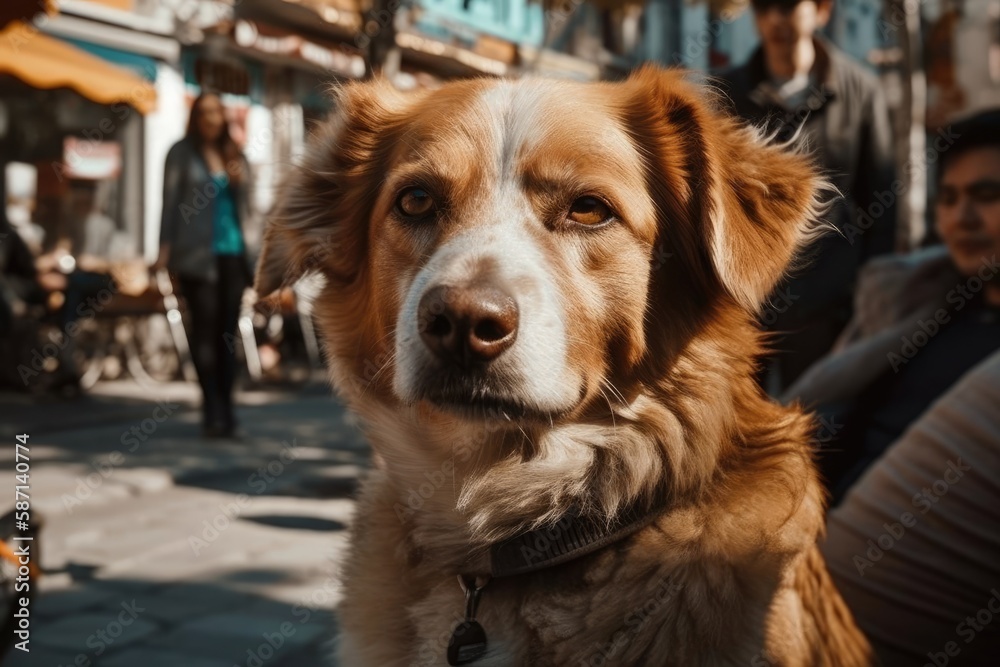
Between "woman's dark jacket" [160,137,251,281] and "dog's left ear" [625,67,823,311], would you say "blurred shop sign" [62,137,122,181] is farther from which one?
"dog's left ear" [625,67,823,311]

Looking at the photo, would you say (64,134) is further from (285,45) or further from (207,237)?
(207,237)

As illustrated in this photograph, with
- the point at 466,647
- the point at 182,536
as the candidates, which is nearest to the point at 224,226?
the point at 182,536

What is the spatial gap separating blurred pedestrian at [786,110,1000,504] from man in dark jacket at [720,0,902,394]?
1.30ft

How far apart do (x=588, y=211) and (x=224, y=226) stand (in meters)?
6.43

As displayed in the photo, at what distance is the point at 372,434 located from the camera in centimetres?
281

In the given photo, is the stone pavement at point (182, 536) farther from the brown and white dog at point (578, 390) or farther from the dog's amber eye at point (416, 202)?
the dog's amber eye at point (416, 202)

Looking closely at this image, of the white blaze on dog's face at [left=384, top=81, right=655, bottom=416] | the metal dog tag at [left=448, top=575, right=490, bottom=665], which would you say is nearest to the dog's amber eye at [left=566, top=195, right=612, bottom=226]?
the white blaze on dog's face at [left=384, top=81, right=655, bottom=416]

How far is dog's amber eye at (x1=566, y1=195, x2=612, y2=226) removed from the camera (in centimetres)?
261

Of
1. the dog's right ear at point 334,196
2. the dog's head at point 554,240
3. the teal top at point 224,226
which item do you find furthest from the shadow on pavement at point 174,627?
the teal top at point 224,226

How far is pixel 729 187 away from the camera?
267 centimetres

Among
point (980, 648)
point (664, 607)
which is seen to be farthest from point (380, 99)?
point (980, 648)

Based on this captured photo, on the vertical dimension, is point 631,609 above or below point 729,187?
below

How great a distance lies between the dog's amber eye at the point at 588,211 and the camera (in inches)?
103

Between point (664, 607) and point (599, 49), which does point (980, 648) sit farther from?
point (599, 49)
